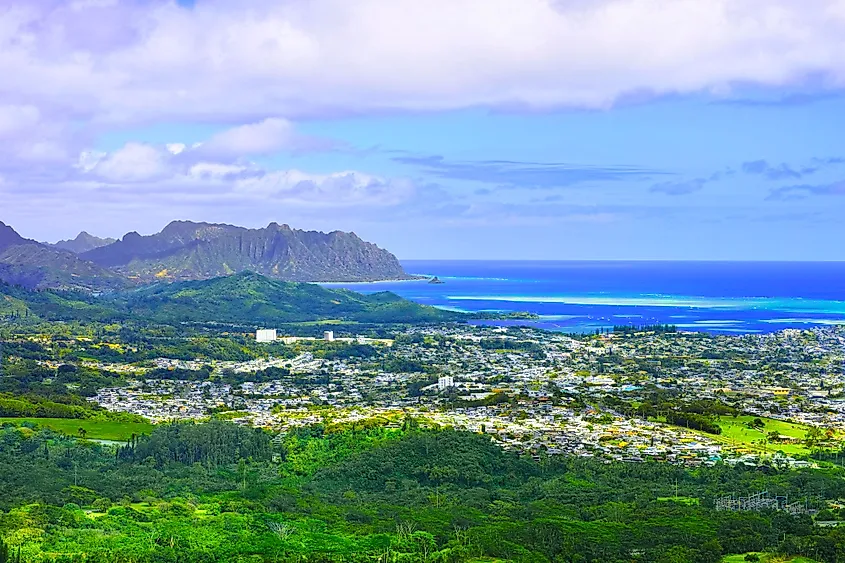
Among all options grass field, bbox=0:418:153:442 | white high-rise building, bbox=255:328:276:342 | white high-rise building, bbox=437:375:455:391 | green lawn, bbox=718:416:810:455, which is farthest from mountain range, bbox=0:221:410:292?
green lawn, bbox=718:416:810:455

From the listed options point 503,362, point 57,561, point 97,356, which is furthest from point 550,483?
point 97,356

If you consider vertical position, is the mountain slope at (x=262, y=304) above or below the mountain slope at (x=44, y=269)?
below

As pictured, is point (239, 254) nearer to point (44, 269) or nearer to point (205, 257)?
point (205, 257)

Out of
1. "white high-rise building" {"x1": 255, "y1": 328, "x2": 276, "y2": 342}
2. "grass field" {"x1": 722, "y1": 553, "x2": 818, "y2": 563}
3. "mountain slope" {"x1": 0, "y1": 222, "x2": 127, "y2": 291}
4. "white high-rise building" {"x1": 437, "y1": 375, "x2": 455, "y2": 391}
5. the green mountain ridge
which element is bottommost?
"grass field" {"x1": 722, "y1": 553, "x2": 818, "y2": 563}

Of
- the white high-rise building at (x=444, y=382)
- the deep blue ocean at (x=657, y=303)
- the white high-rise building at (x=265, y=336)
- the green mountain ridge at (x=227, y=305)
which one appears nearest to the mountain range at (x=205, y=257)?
the deep blue ocean at (x=657, y=303)

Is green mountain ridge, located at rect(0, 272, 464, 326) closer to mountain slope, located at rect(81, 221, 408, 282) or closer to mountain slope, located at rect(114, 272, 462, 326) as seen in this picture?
mountain slope, located at rect(114, 272, 462, 326)

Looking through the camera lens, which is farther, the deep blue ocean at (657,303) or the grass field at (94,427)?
the deep blue ocean at (657,303)

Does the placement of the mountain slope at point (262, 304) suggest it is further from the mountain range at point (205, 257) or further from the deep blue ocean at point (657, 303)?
the mountain range at point (205, 257)
